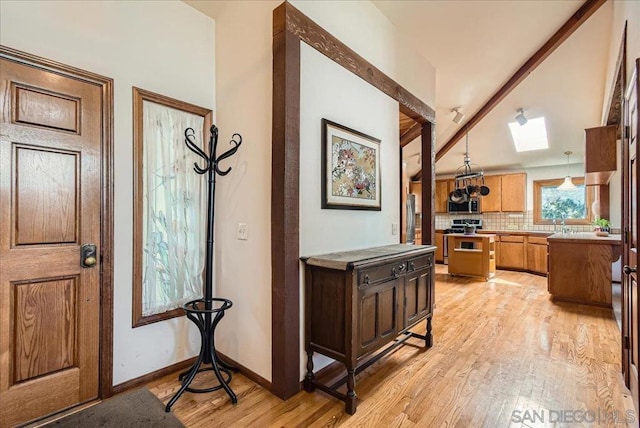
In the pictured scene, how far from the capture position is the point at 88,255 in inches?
77.7

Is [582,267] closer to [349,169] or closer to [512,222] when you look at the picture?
[512,222]

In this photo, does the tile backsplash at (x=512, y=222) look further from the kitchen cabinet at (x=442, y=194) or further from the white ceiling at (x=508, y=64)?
the white ceiling at (x=508, y=64)

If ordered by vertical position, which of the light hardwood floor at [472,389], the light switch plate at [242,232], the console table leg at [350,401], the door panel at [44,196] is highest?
the door panel at [44,196]

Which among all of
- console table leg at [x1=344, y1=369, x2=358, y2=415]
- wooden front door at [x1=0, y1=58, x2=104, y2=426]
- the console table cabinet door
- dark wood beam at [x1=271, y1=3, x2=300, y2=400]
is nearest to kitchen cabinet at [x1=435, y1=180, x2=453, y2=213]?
the console table cabinet door

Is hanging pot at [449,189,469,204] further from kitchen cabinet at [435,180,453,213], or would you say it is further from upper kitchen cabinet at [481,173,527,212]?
kitchen cabinet at [435,180,453,213]

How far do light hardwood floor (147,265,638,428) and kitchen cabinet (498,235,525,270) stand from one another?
3.30 m

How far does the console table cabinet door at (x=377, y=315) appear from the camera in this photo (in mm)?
2020

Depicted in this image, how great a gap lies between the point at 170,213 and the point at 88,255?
0.59 m

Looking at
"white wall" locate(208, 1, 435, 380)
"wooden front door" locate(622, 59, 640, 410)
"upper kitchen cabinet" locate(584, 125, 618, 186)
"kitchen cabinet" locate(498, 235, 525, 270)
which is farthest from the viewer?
"kitchen cabinet" locate(498, 235, 525, 270)

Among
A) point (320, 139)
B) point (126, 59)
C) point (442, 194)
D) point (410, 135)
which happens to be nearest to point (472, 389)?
point (320, 139)

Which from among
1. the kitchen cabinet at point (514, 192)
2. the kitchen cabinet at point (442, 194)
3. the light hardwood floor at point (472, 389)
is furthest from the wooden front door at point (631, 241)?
the kitchen cabinet at point (442, 194)

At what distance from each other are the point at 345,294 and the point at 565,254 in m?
4.03

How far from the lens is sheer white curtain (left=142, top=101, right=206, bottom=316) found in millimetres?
2275

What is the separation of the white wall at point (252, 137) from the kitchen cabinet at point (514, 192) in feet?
19.0
